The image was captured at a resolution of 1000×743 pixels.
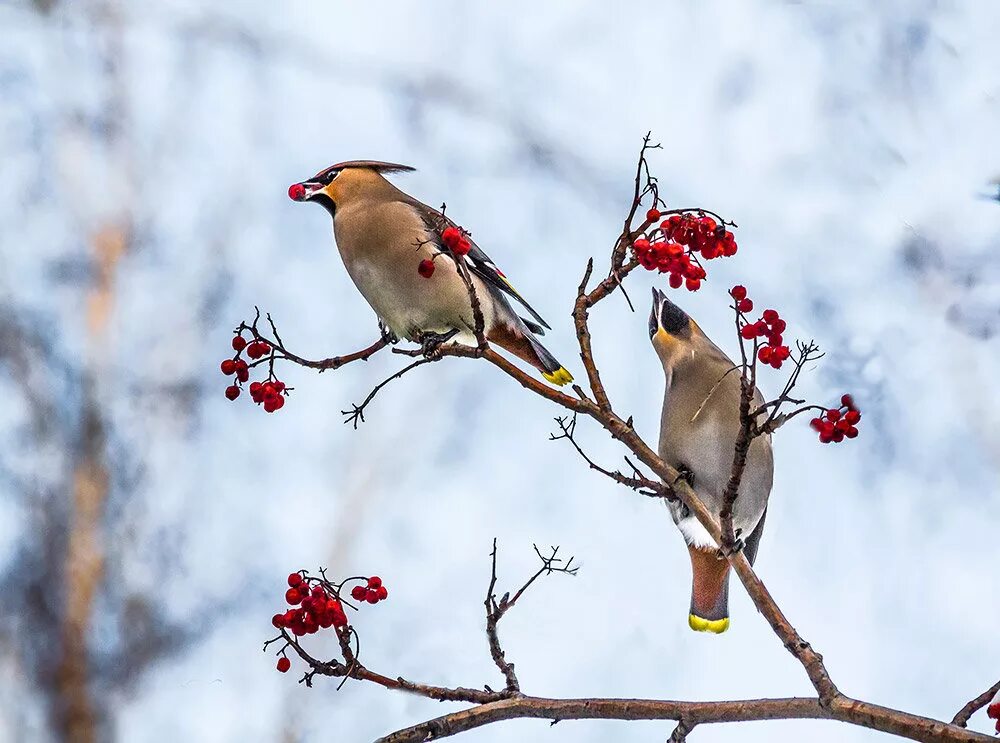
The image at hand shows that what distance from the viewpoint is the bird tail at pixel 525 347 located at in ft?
9.84

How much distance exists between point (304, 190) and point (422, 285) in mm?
487

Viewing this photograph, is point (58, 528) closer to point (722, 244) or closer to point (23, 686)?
point (23, 686)

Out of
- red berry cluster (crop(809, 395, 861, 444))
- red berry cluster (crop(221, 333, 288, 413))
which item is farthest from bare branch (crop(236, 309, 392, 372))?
red berry cluster (crop(809, 395, 861, 444))

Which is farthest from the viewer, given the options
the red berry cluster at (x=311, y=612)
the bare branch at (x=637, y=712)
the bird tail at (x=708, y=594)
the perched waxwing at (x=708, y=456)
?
the bird tail at (x=708, y=594)

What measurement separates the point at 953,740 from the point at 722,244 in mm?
817

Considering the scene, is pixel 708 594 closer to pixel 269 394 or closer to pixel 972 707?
pixel 972 707

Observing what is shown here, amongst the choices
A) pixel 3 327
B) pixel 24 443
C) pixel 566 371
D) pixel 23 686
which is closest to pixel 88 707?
pixel 23 686

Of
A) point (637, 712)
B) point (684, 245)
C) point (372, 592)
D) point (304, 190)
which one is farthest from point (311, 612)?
point (304, 190)

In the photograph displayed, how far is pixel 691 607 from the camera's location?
2977 millimetres

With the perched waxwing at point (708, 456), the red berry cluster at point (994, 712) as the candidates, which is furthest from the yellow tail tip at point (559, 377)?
the red berry cluster at point (994, 712)

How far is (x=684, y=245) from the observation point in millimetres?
2092

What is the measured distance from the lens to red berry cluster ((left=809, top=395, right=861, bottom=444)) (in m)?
2.03

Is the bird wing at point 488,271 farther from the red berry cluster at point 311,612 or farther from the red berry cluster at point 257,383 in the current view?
the red berry cluster at point 311,612

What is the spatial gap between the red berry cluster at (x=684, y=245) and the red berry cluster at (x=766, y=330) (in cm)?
9
